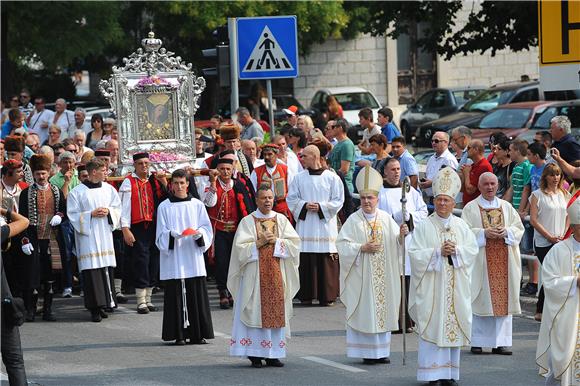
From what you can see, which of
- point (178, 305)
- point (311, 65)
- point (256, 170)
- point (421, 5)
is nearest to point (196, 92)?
point (256, 170)

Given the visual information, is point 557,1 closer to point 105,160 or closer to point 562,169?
point 562,169

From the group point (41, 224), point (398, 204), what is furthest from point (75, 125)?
point (398, 204)

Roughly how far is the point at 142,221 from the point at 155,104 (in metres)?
2.08

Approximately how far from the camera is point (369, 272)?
12.5m

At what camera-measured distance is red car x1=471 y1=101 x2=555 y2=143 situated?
968 inches

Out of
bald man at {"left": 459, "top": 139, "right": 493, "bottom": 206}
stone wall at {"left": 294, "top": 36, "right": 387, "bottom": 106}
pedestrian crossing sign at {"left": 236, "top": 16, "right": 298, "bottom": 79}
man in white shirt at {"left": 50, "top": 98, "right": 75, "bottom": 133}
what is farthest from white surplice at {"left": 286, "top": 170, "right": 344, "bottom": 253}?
stone wall at {"left": 294, "top": 36, "right": 387, "bottom": 106}

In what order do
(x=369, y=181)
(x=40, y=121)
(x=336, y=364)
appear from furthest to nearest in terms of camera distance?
(x=40, y=121) → (x=369, y=181) → (x=336, y=364)

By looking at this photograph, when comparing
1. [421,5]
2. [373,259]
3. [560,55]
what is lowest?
[373,259]

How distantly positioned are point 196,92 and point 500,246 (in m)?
5.53

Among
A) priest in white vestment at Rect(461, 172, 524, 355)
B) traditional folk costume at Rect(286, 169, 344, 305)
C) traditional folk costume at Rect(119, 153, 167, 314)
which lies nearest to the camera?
priest in white vestment at Rect(461, 172, 524, 355)

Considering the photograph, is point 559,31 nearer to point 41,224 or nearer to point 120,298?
point 41,224

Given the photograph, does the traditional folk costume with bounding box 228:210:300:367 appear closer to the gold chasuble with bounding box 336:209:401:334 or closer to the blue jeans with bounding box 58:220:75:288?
the gold chasuble with bounding box 336:209:401:334

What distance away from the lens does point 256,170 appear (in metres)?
16.4

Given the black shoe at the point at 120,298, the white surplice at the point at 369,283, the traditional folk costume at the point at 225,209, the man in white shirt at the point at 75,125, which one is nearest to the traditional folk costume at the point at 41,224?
the black shoe at the point at 120,298
